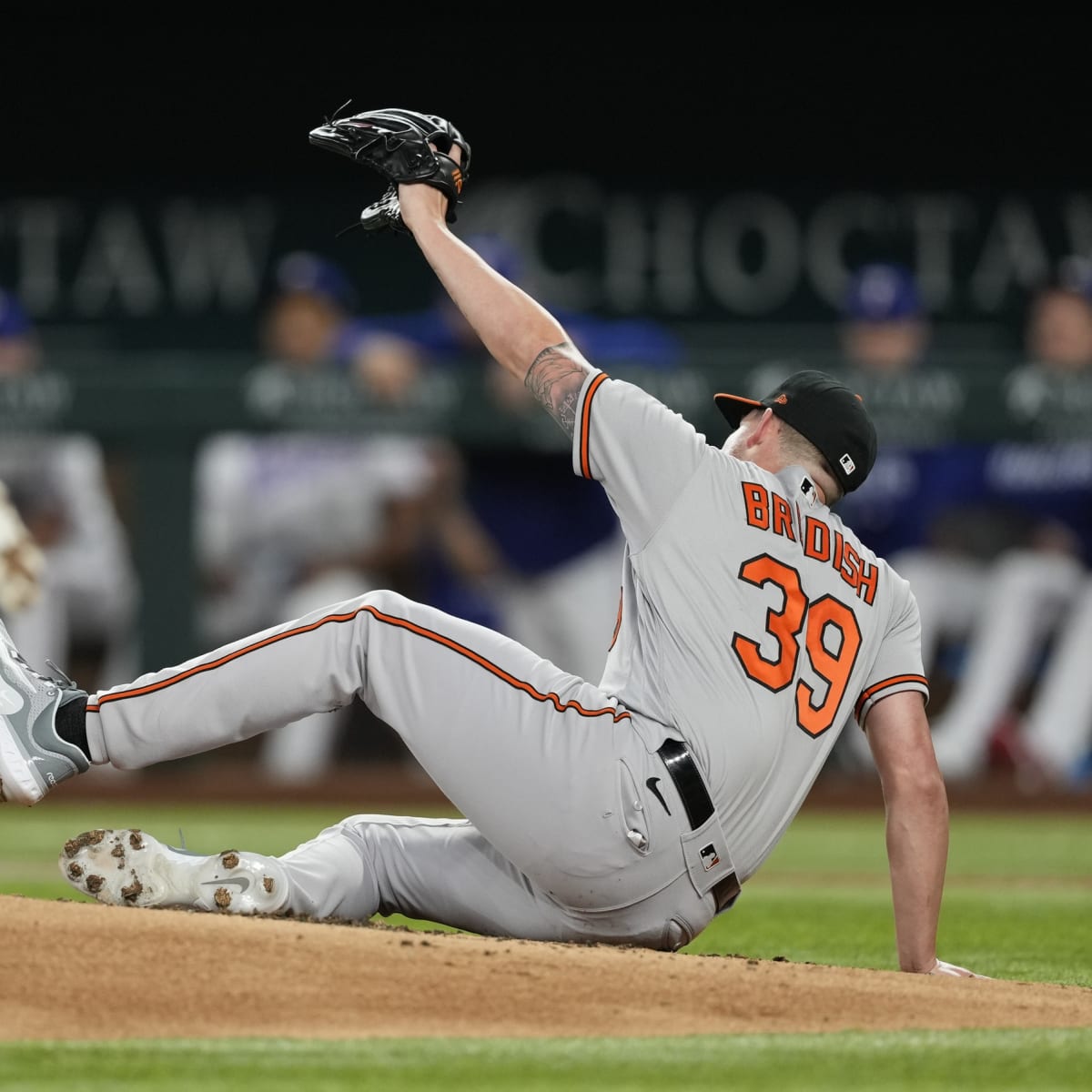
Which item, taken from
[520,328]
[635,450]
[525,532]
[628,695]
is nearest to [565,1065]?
[628,695]

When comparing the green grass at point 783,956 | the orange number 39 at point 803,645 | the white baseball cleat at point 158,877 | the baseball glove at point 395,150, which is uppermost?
the baseball glove at point 395,150

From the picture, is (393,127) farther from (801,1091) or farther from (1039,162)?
(1039,162)

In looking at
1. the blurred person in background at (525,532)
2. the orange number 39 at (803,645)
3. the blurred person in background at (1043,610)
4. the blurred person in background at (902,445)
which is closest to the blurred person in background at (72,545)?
the blurred person in background at (525,532)

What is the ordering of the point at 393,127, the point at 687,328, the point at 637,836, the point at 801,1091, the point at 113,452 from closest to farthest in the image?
the point at 801,1091 → the point at 637,836 → the point at 393,127 → the point at 113,452 → the point at 687,328

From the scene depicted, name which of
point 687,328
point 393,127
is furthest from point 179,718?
point 687,328

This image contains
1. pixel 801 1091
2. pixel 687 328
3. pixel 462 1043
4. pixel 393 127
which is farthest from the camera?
pixel 687 328

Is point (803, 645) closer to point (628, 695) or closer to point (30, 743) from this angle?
point (628, 695)

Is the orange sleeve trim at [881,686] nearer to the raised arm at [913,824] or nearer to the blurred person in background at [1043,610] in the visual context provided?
the raised arm at [913,824]
